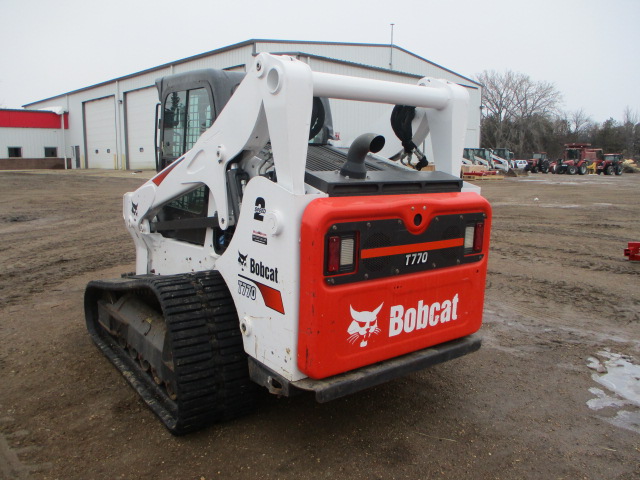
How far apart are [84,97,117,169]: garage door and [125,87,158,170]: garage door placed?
235 cm

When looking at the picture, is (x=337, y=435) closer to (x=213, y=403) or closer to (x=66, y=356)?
(x=213, y=403)

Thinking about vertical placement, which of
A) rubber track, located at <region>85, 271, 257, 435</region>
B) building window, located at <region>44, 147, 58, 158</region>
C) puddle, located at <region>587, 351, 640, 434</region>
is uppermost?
building window, located at <region>44, 147, 58, 158</region>

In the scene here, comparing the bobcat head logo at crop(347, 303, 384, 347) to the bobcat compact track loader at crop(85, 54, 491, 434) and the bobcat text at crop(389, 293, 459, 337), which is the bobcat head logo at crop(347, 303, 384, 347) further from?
the bobcat text at crop(389, 293, 459, 337)

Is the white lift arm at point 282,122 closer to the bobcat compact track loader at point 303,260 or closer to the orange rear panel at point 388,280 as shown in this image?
the bobcat compact track loader at point 303,260

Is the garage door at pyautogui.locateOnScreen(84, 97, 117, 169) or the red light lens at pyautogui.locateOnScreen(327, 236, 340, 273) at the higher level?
the garage door at pyautogui.locateOnScreen(84, 97, 117, 169)

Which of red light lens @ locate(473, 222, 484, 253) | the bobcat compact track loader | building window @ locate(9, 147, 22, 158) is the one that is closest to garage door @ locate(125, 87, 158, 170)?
building window @ locate(9, 147, 22, 158)

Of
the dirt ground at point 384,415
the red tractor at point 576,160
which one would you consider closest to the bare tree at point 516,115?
the red tractor at point 576,160

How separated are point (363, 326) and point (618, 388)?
2.36m

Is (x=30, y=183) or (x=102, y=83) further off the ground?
(x=102, y=83)

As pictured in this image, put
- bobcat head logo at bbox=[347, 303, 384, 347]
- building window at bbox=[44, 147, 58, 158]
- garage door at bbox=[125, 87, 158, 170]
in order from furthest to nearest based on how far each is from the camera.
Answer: building window at bbox=[44, 147, 58, 158] → garage door at bbox=[125, 87, 158, 170] → bobcat head logo at bbox=[347, 303, 384, 347]

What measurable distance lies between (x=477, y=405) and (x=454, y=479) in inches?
37.7

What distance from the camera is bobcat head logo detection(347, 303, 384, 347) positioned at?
2844mm

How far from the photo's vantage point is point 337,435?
3264mm

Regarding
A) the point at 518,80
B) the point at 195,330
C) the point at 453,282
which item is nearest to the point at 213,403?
the point at 195,330
